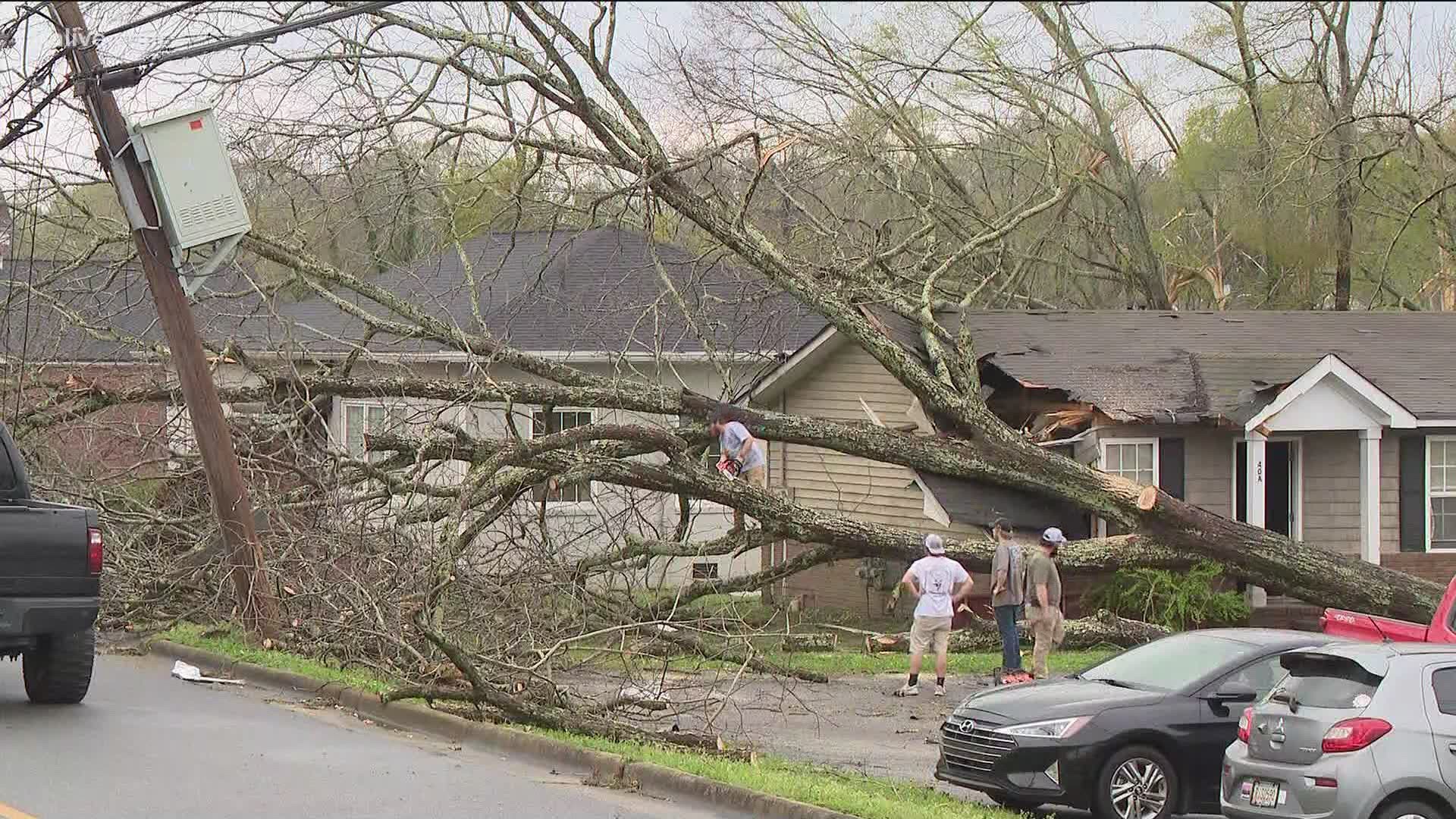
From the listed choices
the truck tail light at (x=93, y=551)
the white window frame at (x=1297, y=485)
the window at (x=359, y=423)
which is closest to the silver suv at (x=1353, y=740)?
the truck tail light at (x=93, y=551)

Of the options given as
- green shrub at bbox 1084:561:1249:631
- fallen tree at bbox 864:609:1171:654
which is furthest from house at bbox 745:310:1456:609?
fallen tree at bbox 864:609:1171:654

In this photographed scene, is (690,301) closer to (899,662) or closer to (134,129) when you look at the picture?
(899,662)

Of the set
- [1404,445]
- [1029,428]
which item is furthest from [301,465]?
[1404,445]

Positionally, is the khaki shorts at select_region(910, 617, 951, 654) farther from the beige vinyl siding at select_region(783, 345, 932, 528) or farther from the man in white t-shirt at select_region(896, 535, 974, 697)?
the beige vinyl siding at select_region(783, 345, 932, 528)

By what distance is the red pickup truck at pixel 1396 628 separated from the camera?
452 inches

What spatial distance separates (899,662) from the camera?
17.9 m

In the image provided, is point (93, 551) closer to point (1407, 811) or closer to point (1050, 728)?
point (1050, 728)

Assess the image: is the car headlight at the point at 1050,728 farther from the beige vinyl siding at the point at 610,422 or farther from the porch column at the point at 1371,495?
the porch column at the point at 1371,495

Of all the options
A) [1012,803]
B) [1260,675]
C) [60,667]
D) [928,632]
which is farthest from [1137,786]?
[60,667]

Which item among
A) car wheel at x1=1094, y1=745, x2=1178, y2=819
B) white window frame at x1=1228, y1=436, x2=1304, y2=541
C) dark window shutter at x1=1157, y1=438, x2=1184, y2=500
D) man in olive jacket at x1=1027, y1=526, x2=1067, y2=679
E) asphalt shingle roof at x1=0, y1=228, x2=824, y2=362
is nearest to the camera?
car wheel at x1=1094, y1=745, x2=1178, y2=819

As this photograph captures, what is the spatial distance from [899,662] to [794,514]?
2422 millimetres

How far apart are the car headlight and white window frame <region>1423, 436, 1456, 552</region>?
520 inches

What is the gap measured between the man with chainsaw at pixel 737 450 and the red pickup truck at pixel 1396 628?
6046mm

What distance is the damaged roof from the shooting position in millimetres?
20281
